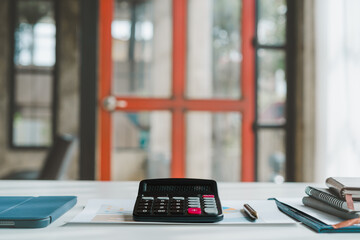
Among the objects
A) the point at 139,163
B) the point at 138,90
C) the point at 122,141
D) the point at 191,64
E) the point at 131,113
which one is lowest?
the point at 139,163

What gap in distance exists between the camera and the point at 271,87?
8.25 feet

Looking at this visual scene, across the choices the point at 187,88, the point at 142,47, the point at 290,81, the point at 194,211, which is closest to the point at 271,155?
the point at 290,81

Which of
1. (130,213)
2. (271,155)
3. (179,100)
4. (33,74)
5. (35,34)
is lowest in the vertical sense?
(271,155)

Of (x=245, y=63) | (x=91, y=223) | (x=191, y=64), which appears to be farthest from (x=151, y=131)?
(x=91, y=223)

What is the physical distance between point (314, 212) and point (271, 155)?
1.89 m

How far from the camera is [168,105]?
2344 mm

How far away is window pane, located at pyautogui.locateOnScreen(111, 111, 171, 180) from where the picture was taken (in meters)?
2.29

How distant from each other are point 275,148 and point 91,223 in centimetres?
209

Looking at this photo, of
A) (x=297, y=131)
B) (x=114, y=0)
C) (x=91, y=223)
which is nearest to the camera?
(x=91, y=223)

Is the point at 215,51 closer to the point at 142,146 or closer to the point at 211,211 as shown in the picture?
the point at 142,146

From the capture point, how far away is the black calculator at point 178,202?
0.60 metres

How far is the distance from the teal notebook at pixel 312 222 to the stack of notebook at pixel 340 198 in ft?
0.10

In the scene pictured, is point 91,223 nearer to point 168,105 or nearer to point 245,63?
point 168,105

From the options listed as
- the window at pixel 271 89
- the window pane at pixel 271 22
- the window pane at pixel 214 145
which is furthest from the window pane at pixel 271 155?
the window pane at pixel 271 22
